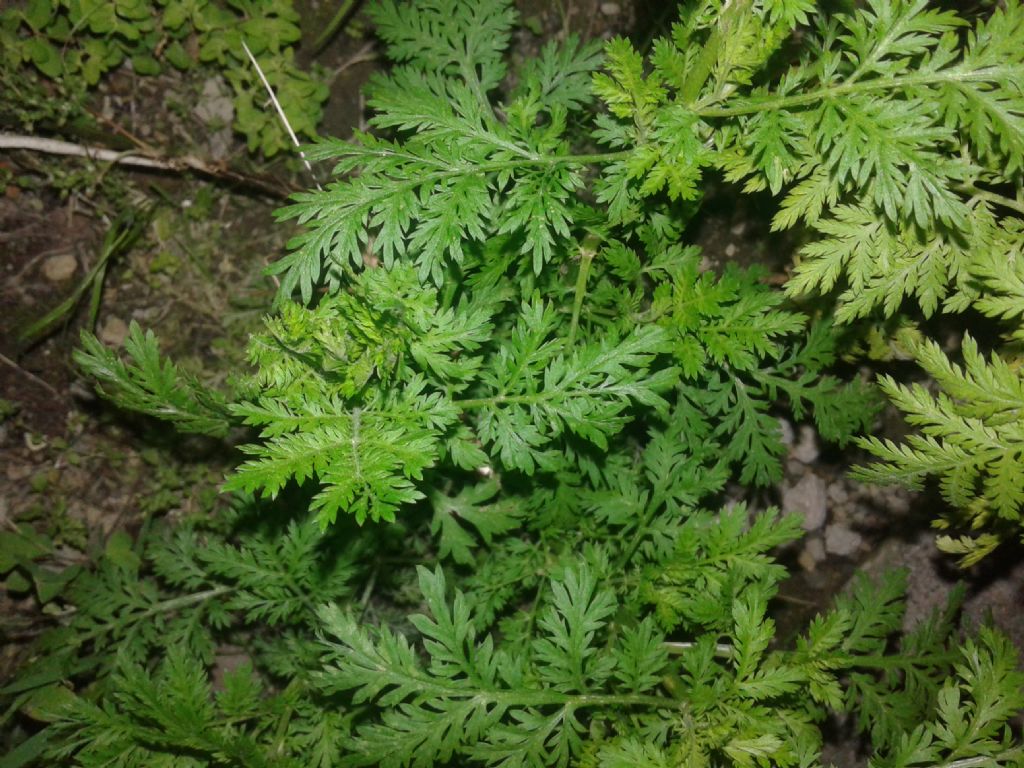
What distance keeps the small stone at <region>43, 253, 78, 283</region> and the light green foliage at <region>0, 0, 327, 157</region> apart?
0.75 meters

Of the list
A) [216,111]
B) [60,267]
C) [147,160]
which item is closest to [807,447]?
[216,111]

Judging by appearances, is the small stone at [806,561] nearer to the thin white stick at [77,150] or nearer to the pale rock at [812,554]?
the pale rock at [812,554]

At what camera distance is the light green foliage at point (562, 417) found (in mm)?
2090

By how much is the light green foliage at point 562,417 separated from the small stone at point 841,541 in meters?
0.54

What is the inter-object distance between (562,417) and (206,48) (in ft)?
8.76

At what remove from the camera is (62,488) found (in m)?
3.55

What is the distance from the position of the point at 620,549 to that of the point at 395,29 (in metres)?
2.24

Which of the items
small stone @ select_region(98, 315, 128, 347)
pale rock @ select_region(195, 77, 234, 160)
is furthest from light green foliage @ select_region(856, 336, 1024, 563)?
small stone @ select_region(98, 315, 128, 347)

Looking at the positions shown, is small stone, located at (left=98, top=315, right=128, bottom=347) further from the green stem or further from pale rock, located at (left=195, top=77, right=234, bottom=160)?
the green stem

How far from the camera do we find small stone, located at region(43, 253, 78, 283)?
350cm

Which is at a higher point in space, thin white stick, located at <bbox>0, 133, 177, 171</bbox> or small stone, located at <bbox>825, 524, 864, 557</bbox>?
thin white stick, located at <bbox>0, 133, 177, 171</bbox>

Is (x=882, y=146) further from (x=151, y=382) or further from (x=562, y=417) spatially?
(x=151, y=382)

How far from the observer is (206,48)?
3.58 m

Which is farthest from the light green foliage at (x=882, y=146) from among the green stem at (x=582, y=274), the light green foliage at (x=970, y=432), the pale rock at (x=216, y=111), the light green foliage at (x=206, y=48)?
the pale rock at (x=216, y=111)
